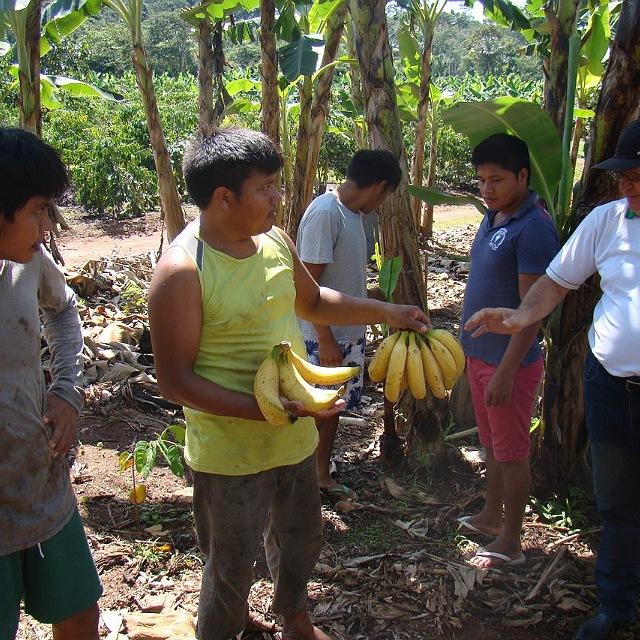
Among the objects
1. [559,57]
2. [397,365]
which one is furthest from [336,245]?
[559,57]

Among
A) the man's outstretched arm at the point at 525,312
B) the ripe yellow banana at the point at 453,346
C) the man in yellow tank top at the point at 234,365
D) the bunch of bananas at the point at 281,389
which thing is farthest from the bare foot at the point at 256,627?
the man's outstretched arm at the point at 525,312

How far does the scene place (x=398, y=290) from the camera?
4035 mm

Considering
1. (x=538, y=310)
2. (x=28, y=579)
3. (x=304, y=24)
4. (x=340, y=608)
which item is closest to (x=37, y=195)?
(x=28, y=579)

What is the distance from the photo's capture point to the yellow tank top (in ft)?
7.45

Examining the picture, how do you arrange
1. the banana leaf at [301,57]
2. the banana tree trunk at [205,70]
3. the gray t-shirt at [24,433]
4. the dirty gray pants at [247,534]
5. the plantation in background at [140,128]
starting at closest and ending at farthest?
the gray t-shirt at [24,433], the dirty gray pants at [247,534], the banana leaf at [301,57], the banana tree trunk at [205,70], the plantation in background at [140,128]

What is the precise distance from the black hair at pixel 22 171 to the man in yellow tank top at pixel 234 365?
18.2 inches

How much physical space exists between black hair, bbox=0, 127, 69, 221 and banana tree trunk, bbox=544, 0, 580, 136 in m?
3.34

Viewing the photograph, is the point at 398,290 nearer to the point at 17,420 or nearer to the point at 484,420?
the point at 484,420

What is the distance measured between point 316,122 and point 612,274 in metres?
4.93

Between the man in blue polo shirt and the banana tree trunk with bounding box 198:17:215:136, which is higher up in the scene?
the banana tree trunk with bounding box 198:17:215:136

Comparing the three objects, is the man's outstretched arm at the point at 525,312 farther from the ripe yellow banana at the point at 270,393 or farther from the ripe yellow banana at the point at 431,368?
the ripe yellow banana at the point at 270,393

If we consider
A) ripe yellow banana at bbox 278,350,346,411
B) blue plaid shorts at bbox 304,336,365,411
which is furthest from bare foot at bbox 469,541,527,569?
ripe yellow banana at bbox 278,350,346,411

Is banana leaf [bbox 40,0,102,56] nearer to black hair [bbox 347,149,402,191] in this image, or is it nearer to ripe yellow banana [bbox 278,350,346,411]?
black hair [bbox 347,149,402,191]

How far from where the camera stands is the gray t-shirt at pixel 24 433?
193cm
